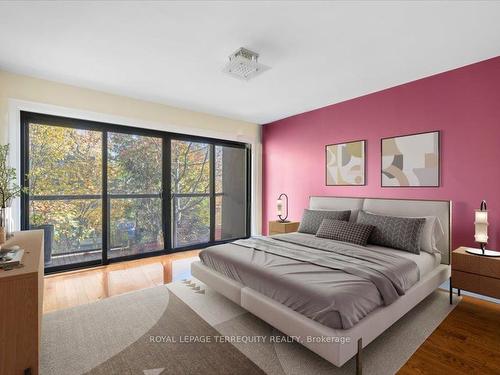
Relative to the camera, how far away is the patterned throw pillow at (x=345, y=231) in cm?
296

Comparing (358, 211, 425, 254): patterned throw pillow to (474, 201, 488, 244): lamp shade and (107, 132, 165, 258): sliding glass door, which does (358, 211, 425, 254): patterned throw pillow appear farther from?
(107, 132, 165, 258): sliding glass door

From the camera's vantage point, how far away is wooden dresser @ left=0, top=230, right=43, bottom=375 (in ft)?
4.10

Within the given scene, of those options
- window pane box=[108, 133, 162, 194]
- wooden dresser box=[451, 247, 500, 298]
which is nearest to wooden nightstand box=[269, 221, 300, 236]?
window pane box=[108, 133, 162, 194]

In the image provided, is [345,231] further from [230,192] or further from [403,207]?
[230,192]

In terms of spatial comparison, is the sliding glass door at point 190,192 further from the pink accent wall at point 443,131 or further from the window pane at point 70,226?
the pink accent wall at point 443,131

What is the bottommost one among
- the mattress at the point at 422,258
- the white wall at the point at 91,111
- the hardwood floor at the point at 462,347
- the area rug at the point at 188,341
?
the hardwood floor at the point at 462,347

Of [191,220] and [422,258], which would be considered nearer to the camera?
[422,258]

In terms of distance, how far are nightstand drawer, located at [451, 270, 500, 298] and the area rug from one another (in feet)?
0.85

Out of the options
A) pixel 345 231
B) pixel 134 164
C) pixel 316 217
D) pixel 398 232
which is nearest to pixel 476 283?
pixel 398 232

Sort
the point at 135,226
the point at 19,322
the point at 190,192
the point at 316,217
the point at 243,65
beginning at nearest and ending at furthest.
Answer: the point at 19,322 → the point at 243,65 → the point at 316,217 → the point at 135,226 → the point at 190,192

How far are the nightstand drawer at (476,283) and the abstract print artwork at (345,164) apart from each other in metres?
1.67

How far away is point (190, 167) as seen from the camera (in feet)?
15.6

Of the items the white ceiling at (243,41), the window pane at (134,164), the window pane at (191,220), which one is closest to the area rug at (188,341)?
the window pane at (134,164)

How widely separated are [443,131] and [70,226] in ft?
16.7
